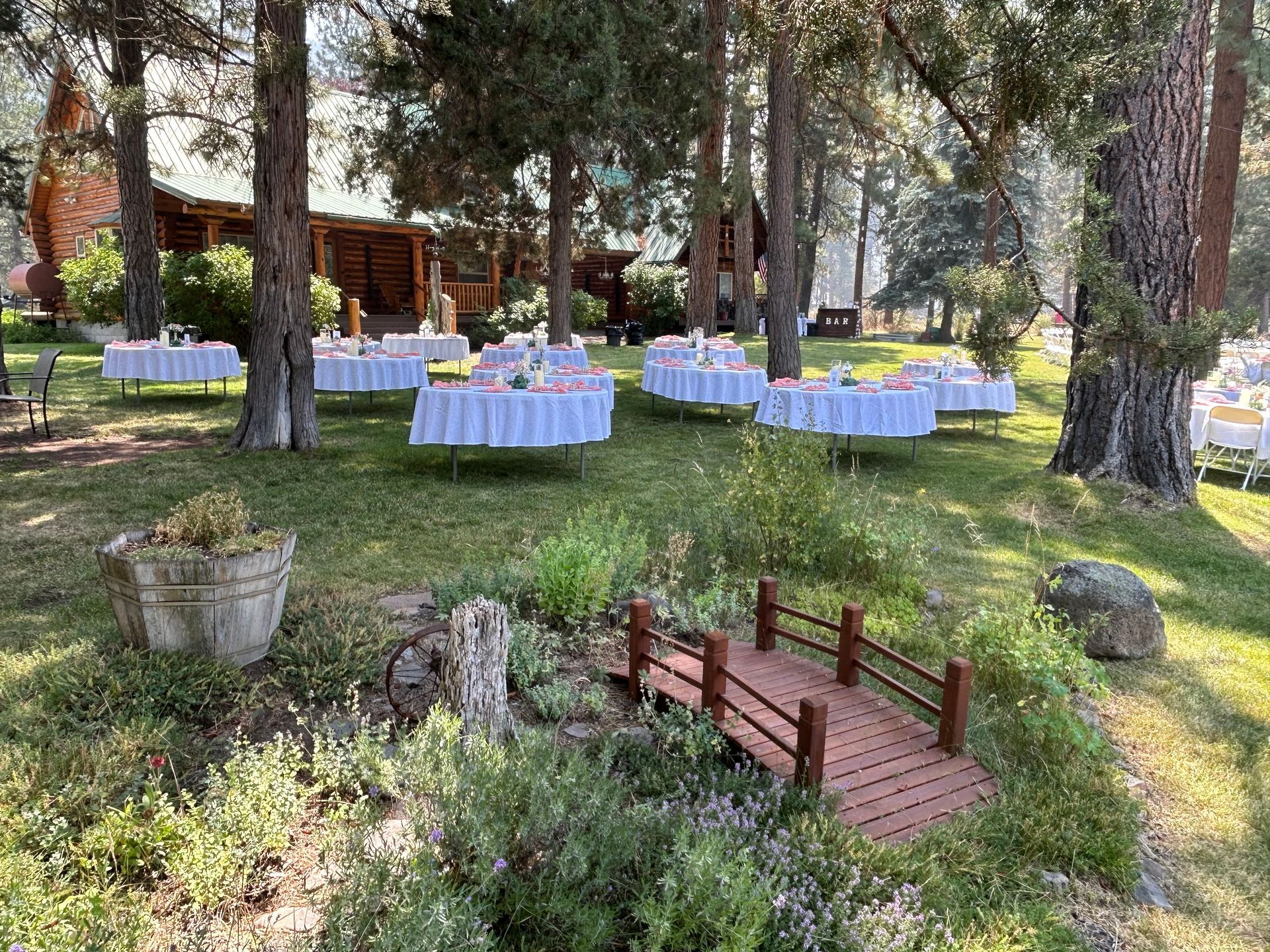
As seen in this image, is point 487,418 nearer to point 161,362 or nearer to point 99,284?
point 161,362

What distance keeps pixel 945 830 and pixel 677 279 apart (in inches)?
848

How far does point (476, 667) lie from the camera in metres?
2.71

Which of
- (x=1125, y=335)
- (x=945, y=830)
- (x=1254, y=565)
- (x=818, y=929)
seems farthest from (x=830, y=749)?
(x=1254, y=565)

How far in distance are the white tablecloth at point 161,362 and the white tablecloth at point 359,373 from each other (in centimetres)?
149

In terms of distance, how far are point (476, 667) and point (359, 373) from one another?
863 cm

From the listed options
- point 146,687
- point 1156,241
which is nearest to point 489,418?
point 146,687

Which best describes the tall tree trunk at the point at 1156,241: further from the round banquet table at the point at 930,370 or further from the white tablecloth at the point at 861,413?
the round banquet table at the point at 930,370

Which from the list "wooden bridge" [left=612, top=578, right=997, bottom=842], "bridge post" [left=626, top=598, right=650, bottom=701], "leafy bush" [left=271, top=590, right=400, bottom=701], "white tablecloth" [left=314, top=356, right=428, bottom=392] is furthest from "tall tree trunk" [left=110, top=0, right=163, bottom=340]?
"wooden bridge" [left=612, top=578, right=997, bottom=842]

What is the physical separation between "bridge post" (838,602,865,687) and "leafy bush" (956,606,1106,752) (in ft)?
1.97

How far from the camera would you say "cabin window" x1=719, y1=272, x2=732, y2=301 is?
29.2m

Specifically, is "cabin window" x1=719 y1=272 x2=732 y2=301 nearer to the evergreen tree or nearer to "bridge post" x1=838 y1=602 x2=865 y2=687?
the evergreen tree

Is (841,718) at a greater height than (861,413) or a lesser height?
lesser

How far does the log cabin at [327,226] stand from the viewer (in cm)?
1747

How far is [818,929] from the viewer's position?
209 centimetres
